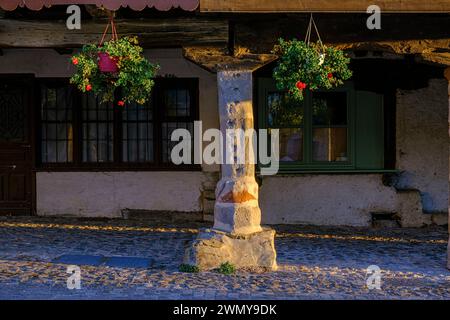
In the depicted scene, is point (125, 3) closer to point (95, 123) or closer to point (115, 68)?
point (115, 68)

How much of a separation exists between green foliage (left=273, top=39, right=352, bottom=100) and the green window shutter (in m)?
4.30

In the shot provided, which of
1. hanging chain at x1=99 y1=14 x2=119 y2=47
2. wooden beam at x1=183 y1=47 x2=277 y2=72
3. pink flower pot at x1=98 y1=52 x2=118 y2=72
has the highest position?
hanging chain at x1=99 y1=14 x2=119 y2=47

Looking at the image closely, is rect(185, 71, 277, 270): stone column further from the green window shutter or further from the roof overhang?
the green window shutter

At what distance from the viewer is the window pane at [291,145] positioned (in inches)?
428

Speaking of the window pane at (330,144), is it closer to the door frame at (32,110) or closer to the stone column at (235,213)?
the stone column at (235,213)

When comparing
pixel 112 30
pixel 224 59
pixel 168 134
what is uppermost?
pixel 112 30

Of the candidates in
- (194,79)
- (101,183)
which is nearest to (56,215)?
(101,183)

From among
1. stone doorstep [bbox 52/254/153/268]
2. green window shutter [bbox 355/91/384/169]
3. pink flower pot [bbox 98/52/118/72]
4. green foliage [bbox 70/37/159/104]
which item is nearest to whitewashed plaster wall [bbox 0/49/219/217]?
green window shutter [bbox 355/91/384/169]

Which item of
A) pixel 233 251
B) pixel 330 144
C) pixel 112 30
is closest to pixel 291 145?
pixel 330 144

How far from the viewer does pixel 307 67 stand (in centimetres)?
639

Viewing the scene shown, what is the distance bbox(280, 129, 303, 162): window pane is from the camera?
10.9 meters

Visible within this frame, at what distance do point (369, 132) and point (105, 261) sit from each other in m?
5.40

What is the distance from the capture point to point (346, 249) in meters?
8.62

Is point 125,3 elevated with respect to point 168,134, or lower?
elevated
